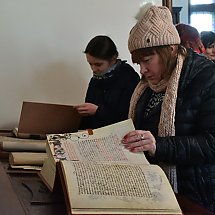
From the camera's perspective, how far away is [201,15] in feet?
8.17

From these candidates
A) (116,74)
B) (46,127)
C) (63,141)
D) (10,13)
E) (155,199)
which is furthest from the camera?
(10,13)

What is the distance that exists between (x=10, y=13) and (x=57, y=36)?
219mm

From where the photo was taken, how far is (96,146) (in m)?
1.07

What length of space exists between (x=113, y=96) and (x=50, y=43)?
17.9 inches

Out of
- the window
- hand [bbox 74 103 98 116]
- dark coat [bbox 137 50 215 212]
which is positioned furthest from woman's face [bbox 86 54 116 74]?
the window

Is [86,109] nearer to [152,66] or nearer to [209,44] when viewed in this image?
[152,66]

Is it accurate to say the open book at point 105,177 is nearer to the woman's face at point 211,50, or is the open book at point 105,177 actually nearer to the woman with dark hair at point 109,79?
the woman with dark hair at point 109,79

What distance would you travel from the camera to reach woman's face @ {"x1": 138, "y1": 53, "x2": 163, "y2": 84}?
1.22 meters

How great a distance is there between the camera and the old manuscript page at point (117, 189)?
780 millimetres

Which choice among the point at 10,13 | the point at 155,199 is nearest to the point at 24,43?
the point at 10,13

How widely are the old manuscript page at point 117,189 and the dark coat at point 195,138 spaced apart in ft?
0.63

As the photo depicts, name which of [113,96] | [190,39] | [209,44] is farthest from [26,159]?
[209,44]

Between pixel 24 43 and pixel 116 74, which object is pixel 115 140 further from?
pixel 24 43

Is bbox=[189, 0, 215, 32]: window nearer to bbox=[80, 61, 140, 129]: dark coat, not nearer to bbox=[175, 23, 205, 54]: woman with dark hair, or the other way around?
bbox=[175, 23, 205, 54]: woman with dark hair
